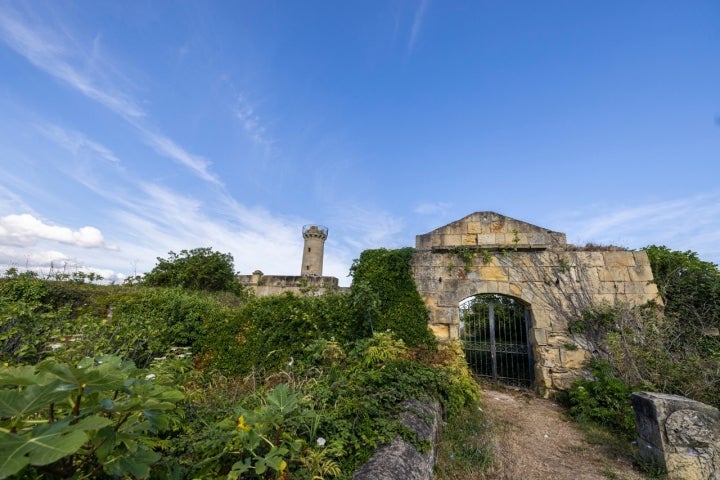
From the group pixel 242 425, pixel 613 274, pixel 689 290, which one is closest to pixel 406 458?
pixel 242 425

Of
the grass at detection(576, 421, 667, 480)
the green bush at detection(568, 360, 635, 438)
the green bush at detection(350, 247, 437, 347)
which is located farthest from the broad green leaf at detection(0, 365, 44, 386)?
the green bush at detection(568, 360, 635, 438)

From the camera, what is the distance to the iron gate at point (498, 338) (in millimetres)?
7117

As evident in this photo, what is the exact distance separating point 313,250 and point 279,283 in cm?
976

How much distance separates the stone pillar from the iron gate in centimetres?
358

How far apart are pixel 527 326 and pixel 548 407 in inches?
69.0

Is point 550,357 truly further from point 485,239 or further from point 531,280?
point 485,239

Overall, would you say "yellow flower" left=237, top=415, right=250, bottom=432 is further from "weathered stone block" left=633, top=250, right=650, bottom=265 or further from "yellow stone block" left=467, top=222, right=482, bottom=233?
"weathered stone block" left=633, top=250, right=650, bottom=265

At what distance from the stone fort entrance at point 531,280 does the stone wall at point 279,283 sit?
4.69 metres

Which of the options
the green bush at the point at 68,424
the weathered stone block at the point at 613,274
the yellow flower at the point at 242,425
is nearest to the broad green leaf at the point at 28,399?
the green bush at the point at 68,424

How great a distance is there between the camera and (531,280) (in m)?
6.85

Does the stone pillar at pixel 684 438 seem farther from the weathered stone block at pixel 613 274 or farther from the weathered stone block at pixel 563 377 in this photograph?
the weathered stone block at pixel 613 274

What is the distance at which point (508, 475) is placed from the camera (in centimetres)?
326

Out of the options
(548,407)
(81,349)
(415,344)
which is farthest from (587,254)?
(81,349)

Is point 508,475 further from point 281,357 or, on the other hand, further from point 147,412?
point 281,357
